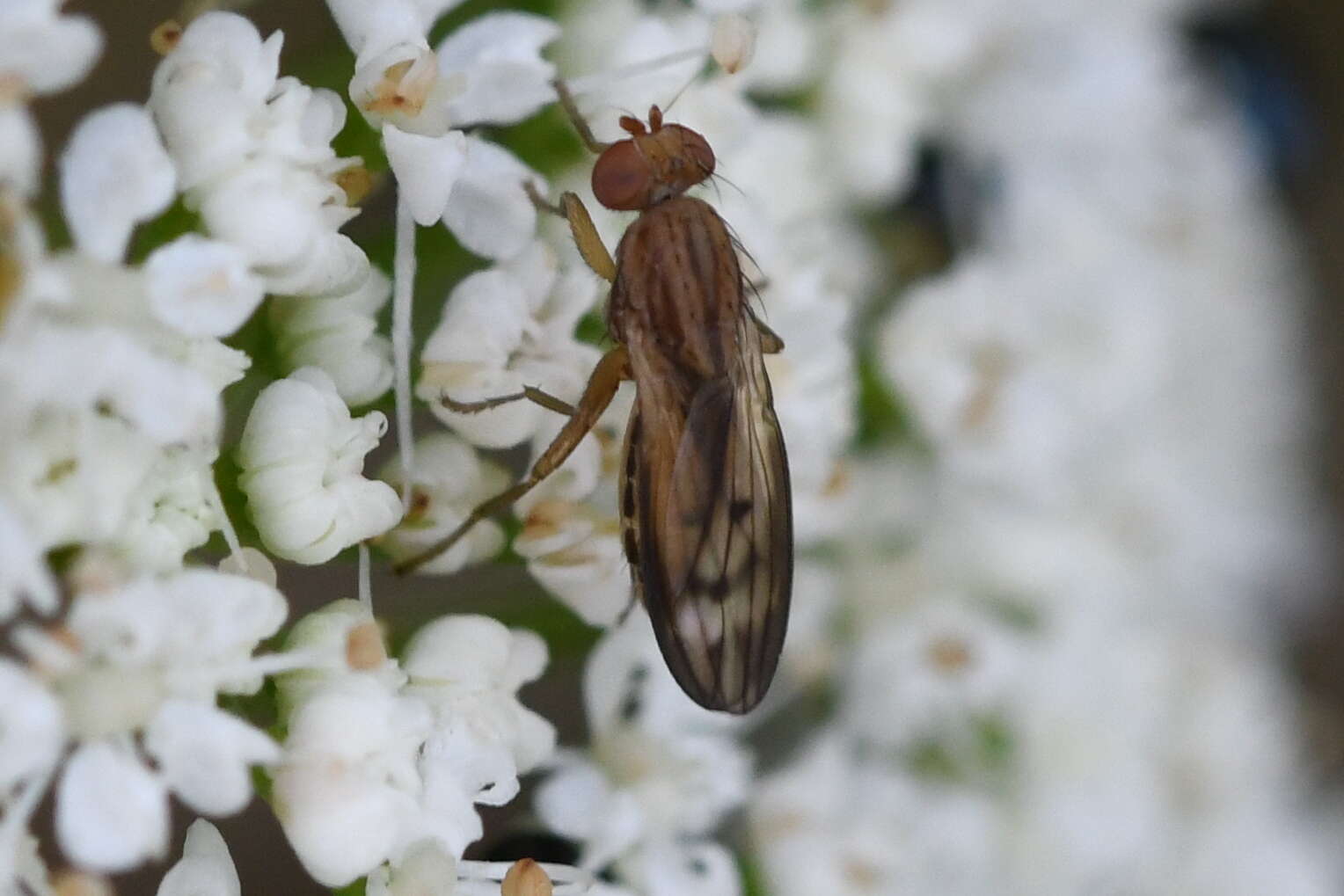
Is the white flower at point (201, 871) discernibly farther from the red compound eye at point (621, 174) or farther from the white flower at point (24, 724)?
the red compound eye at point (621, 174)

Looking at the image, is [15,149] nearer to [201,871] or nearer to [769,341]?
[201,871]

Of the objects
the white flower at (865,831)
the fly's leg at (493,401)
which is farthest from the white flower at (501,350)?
the white flower at (865,831)

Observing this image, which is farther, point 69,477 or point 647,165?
point 647,165

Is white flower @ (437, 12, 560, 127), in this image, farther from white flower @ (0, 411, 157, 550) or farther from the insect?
white flower @ (0, 411, 157, 550)

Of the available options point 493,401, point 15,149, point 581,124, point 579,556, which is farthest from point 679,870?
point 15,149

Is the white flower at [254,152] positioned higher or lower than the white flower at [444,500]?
higher

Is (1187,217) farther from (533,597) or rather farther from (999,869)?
(533,597)
